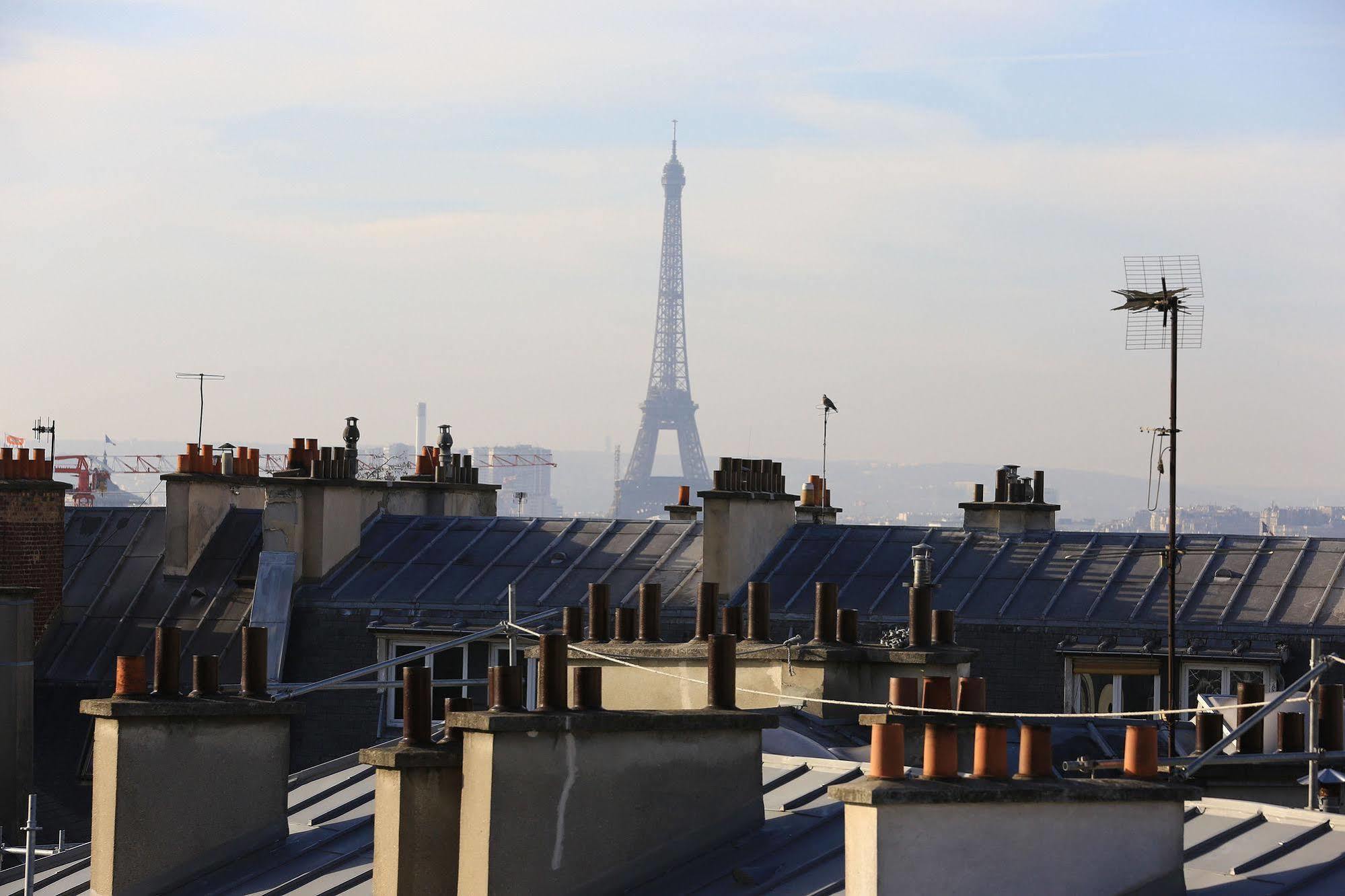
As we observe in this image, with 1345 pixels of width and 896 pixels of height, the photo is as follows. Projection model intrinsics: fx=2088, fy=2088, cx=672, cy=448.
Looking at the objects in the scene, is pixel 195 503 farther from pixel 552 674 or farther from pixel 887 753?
pixel 887 753

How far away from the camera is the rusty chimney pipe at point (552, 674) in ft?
44.0

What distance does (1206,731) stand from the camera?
16922 millimetres

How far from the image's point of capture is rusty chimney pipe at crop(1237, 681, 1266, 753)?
16.7 m

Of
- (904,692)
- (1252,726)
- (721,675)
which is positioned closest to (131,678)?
(721,675)

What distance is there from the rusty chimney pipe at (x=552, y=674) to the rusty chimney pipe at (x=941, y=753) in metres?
2.84

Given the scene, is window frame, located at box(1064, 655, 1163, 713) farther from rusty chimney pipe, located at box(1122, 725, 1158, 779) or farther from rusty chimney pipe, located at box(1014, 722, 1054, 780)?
rusty chimney pipe, located at box(1014, 722, 1054, 780)

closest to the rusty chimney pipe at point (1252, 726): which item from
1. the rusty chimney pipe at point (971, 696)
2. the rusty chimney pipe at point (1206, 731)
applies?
the rusty chimney pipe at point (1206, 731)

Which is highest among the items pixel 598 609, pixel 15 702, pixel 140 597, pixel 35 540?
pixel 35 540

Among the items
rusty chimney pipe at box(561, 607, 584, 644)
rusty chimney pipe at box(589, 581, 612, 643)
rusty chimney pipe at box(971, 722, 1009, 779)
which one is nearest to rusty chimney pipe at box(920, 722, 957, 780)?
rusty chimney pipe at box(971, 722, 1009, 779)

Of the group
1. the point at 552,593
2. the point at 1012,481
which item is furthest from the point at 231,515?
the point at 1012,481

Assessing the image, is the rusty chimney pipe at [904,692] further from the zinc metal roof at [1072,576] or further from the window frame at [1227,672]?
the zinc metal roof at [1072,576]

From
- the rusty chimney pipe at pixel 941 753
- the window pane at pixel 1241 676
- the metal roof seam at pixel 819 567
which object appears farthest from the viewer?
the metal roof seam at pixel 819 567

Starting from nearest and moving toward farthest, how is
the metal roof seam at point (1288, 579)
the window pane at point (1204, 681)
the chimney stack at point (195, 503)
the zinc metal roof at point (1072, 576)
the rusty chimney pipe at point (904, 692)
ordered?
the rusty chimney pipe at point (904, 692)
the window pane at point (1204, 681)
the metal roof seam at point (1288, 579)
the zinc metal roof at point (1072, 576)
the chimney stack at point (195, 503)

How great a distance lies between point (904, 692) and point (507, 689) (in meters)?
3.51
